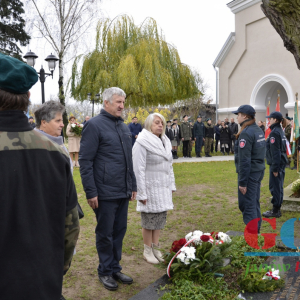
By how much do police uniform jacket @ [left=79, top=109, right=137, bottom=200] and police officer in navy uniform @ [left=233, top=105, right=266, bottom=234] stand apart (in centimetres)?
183

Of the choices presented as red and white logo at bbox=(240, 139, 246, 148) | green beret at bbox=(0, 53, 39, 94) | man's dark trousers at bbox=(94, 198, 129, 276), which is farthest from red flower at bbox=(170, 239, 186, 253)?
green beret at bbox=(0, 53, 39, 94)

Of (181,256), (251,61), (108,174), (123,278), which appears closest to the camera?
(181,256)

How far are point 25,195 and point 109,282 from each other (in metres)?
2.64

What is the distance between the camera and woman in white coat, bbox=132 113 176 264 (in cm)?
444

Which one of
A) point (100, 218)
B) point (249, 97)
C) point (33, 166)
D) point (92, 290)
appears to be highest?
point (249, 97)

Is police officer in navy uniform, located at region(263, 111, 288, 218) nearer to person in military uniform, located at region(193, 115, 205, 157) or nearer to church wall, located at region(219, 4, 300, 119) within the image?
person in military uniform, located at region(193, 115, 205, 157)

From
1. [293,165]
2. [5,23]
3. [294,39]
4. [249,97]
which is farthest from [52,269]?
[5,23]

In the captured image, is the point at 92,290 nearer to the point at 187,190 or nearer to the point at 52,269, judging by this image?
the point at 52,269

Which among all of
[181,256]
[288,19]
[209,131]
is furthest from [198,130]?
[181,256]

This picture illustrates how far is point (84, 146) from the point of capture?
367 centimetres

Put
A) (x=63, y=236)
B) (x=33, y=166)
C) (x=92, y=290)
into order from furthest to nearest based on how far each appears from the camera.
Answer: (x=92, y=290)
(x=63, y=236)
(x=33, y=166)

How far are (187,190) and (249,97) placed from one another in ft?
49.7

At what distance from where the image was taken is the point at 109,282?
12.7ft

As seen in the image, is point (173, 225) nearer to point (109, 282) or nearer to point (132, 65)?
point (109, 282)
